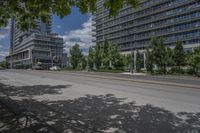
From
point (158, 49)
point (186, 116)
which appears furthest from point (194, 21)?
point (186, 116)

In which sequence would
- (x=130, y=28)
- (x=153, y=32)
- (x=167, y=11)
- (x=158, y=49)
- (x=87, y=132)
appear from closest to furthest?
(x=87, y=132) → (x=158, y=49) → (x=167, y=11) → (x=153, y=32) → (x=130, y=28)

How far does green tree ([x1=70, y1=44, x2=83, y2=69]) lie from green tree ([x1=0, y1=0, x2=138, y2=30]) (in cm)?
7195

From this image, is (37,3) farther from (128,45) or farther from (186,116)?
(128,45)

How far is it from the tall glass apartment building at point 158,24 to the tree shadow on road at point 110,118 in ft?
168

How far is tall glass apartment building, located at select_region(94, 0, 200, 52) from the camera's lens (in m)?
74.9

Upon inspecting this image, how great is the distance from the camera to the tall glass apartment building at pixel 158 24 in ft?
246

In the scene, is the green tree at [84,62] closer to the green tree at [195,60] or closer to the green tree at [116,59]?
the green tree at [116,59]

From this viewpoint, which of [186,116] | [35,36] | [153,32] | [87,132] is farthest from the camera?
[35,36]

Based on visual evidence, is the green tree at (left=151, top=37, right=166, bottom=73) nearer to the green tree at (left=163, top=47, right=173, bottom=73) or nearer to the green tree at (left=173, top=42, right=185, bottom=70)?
the green tree at (left=163, top=47, right=173, bottom=73)

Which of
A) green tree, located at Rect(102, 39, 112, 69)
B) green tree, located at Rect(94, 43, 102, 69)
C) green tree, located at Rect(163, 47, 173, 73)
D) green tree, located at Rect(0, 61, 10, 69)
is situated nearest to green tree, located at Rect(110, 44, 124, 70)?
green tree, located at Rect(102, 39, 112, 69)

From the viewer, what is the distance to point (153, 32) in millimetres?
89750

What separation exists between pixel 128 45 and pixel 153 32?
52.6 feet

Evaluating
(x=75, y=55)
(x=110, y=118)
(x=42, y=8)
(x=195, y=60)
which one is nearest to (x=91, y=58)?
(x=75, y=55)

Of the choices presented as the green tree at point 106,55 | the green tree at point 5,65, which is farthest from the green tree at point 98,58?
the green tree at point 5,65
